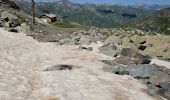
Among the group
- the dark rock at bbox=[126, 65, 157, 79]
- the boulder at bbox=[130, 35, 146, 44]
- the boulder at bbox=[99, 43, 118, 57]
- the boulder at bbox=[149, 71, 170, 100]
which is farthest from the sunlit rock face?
the boulder at bbox=[130, 35, 146, 44]

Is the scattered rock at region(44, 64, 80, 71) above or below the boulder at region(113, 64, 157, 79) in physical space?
below

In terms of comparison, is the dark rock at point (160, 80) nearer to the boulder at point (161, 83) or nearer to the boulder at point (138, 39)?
the boulder at point (161, 83)

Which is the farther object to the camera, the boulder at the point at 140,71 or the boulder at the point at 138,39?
the boulder at the point at 138,39

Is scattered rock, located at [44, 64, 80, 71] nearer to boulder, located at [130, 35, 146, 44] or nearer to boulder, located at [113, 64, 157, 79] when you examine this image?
boulder, located at [113, 64, 157, 79]

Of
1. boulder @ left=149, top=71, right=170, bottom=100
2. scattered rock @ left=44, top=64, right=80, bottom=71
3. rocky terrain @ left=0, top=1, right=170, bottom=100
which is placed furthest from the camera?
scattered rock @ left=44, top=64, right=80, bottom=71

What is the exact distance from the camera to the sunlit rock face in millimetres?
21625

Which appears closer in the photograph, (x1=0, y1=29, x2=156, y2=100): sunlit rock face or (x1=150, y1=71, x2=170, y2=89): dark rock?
(x1=0, y1=29, x2=156, y2=100): sunlit rock face

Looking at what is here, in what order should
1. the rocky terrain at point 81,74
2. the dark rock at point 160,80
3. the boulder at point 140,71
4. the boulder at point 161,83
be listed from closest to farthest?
the rocky terrain at point 81,74
the boulder at point 161,83
the dark rock at point 160,80
the boulder at point 140,71

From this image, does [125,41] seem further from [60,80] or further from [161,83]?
[60,80]

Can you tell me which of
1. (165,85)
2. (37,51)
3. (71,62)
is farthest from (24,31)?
(165,85)

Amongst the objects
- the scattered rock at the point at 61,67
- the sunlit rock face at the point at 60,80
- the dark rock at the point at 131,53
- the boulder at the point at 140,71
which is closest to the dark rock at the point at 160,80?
the boulder at the point at 140,71

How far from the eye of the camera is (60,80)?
25406mm

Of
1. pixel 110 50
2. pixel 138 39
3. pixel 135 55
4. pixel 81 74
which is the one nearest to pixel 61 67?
pixel 81 74

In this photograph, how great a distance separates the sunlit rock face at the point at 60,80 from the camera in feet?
70.9
